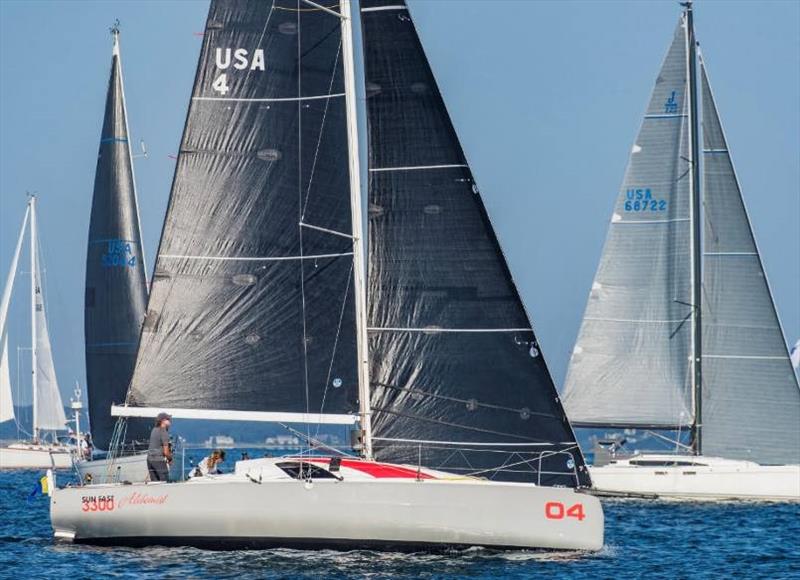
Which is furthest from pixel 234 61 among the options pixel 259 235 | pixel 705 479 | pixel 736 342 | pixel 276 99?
pixel 705 479

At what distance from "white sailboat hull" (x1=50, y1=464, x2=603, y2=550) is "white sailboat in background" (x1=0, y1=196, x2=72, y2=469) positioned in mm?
38630

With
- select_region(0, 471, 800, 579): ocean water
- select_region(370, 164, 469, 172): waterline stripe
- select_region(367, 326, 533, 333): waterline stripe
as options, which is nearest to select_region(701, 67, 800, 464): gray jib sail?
select_region(0, 471, 800, 579): ocean water

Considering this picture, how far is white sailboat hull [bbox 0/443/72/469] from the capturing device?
62781mm

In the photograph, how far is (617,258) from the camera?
41.4m

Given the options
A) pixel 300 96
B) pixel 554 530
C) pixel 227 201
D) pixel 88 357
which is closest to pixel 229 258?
pixel 227 201

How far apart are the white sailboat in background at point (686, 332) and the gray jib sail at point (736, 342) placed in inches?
1.0

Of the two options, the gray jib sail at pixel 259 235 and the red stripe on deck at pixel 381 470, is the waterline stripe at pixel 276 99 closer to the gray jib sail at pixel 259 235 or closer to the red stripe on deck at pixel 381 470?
the gray jib sail at pixel 259 235

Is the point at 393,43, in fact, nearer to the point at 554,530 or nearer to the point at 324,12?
the point at 324,12

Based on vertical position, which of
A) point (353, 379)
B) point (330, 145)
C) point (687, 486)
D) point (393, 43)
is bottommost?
point (687, 486)

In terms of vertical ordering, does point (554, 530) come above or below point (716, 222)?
below

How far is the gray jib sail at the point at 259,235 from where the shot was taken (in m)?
24.8

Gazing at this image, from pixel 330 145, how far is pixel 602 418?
59.7 feet

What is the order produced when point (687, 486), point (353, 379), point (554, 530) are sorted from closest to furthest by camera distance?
point (554, 530) < point (353, 379) < point (687, 486)

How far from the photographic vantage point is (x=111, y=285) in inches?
1603
